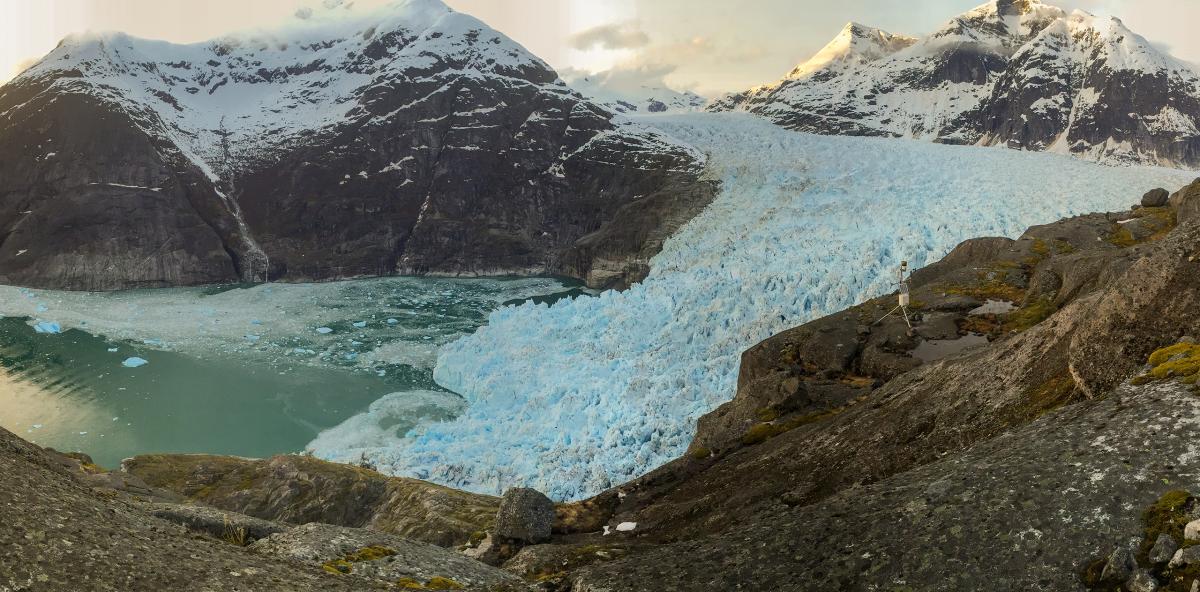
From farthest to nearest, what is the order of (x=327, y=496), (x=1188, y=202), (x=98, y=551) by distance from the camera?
(x=1188, y=202)
(x=327, y=496)
(x=98, y=551)

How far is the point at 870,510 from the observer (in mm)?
7309

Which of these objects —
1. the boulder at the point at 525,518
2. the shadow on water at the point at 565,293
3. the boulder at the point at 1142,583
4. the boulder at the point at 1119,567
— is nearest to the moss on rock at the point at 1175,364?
the boulder at the point at 1119,567

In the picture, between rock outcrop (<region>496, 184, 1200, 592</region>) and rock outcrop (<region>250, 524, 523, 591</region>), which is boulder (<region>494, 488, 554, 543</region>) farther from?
rock outcrop (<region>250, 524, 523, 591</region>)

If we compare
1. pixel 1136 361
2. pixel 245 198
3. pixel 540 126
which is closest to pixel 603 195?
pixel 540 126

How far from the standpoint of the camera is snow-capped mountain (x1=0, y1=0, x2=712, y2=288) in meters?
101

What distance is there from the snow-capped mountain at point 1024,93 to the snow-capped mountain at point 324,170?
150 feet

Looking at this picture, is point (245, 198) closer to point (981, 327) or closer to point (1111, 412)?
point (981, 327)

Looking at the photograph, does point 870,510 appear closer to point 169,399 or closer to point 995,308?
point 995,308

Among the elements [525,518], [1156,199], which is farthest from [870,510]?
[1156,199]

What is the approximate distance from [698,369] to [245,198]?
101853mm

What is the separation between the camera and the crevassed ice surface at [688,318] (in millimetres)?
31797

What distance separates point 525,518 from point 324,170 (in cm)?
11188

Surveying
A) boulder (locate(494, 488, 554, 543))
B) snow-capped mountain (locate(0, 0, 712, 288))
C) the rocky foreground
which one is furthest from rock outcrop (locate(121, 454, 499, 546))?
snow-capped mountain (locate(0, 0, 712, 288))

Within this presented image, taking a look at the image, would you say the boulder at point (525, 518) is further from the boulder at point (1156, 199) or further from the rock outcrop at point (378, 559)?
the boulder at point (1156, 199)
